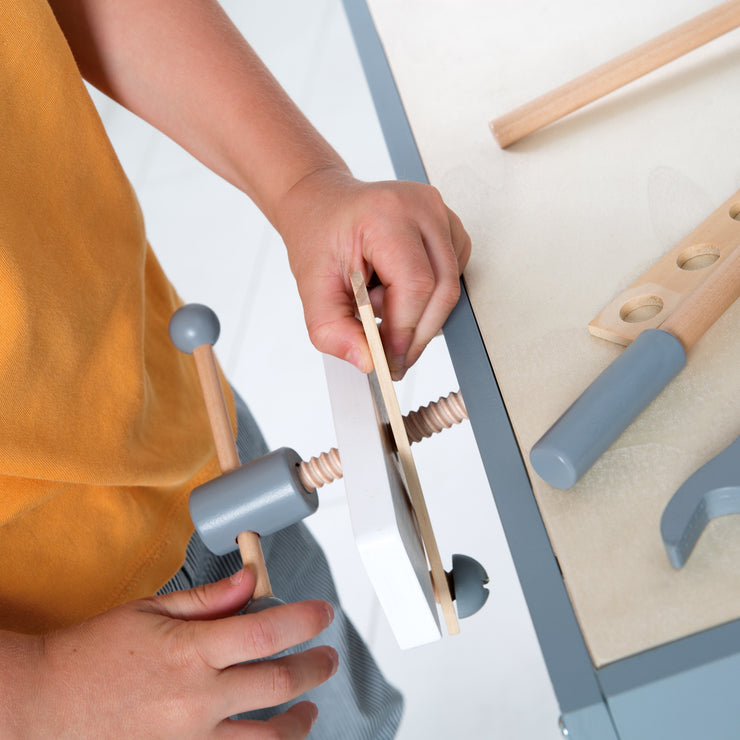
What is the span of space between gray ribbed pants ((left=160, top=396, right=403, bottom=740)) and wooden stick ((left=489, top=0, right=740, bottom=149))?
31 cm

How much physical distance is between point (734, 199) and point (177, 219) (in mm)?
1576

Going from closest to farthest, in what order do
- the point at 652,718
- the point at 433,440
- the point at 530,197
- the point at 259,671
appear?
the point at 652,718, the point at 259,671, the point at 530,197, the point at 433,440

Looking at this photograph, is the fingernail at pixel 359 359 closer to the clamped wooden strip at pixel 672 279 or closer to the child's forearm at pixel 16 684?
the clamped wooden strip at pixel 672 279

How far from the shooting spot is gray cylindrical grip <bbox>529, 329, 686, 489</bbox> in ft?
1.15

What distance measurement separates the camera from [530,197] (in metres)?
0.52

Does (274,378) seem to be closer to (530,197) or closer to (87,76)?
(87,76)

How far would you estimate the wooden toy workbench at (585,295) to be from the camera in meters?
0.30

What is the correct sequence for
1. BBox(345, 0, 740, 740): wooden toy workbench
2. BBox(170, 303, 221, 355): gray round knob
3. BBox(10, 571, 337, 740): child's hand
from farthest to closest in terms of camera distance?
BBox(170, 303, 221, 355): gray round knob
BBox(10, 571, 337, 740): child's hand
BBox(345, 0, 740, 740): wooden toy workbench

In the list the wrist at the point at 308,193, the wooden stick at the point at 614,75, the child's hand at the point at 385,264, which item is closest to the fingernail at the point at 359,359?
the child's hand at the point at 385,264

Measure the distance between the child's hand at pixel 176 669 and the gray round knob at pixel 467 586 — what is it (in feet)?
Result: 0.23

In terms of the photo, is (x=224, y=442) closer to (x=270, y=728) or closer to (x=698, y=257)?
(x=270, y=728)

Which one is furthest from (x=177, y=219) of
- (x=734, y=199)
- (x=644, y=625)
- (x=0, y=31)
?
(x=644, y=625)

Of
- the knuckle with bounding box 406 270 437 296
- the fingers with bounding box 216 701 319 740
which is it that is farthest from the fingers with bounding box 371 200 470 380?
the fingers with bounding box 216 701 319 740

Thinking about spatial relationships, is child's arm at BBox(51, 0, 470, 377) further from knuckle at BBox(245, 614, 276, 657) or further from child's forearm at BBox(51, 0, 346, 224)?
knuckle at BBox(245, 614, 276, 657)
